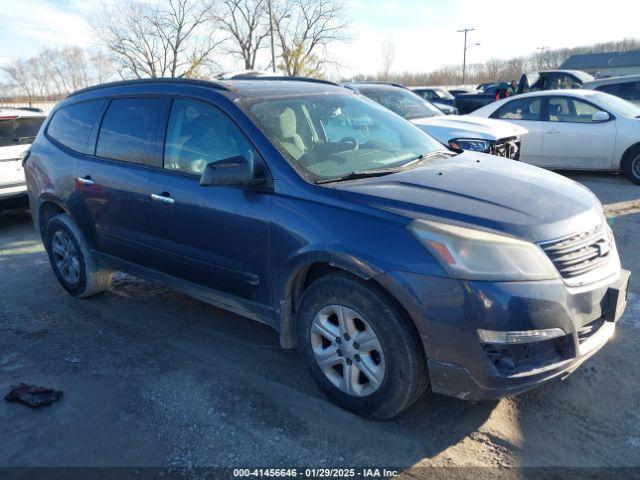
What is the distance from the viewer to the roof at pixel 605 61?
215 ft

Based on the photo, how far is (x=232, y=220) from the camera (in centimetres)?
321

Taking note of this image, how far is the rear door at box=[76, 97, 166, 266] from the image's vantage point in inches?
150

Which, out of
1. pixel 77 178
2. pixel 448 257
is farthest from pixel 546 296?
pixel 77 178

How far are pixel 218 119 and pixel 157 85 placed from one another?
796mm

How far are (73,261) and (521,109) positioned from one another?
25.9ft

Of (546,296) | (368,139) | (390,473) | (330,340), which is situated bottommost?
(390,473)

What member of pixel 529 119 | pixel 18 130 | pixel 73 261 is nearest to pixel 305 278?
pixel 73 261

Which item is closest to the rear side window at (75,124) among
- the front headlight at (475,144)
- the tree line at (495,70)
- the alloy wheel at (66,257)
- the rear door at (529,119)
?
the alloy wheel at (66,257)

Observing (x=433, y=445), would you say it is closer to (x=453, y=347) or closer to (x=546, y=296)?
(x=453, y=347)

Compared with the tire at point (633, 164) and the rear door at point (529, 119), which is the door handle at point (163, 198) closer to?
the rear door at point (529, 119)

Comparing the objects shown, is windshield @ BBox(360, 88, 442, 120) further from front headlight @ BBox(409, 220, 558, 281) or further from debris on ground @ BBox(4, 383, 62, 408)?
debris on ground @ BBox(4, 383, 62, 408)

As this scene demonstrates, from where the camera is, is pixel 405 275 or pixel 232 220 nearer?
pixel 405 275

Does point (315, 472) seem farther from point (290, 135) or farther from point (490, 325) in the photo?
point (290, 135)

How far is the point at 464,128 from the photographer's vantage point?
707 centimetres
